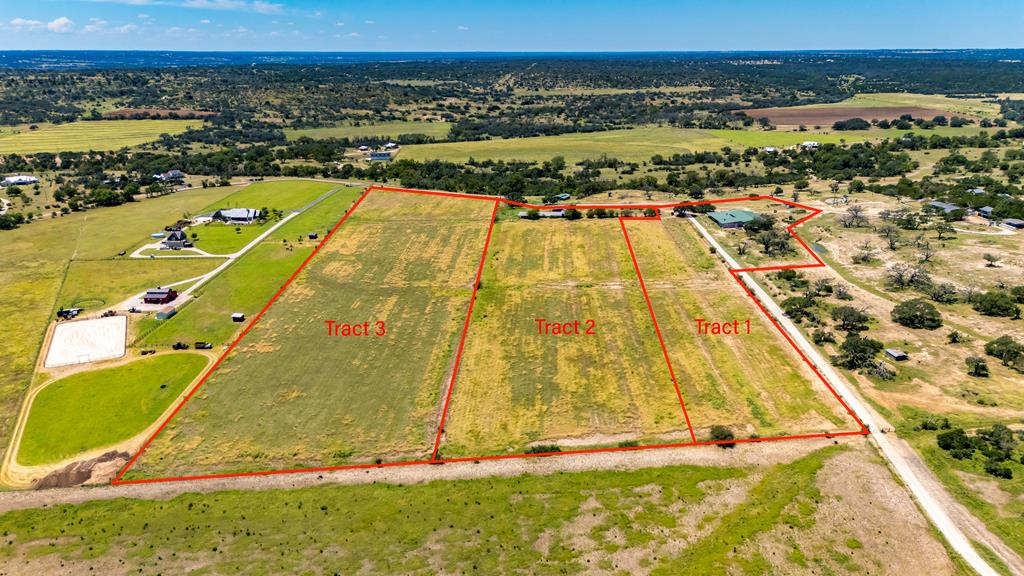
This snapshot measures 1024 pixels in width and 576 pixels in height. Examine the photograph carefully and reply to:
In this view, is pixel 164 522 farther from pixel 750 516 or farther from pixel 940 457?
pixel 940 457

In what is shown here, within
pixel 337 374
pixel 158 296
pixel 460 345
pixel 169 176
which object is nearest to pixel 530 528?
pixel 460 345

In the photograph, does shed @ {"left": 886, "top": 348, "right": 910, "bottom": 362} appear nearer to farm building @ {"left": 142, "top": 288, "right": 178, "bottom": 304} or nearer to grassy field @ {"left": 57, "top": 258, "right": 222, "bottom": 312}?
farm building @ {"left": 142, "top": 288, "right": 178, "bottom": 304}

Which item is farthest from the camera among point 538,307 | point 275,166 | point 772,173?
point 275,166

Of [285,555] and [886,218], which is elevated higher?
[886,218]

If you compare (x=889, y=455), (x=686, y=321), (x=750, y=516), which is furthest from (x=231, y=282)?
(x=889, y=455)

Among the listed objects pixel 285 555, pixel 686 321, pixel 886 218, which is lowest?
pixel 285 555

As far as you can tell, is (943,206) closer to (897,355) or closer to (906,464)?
(897,355)
